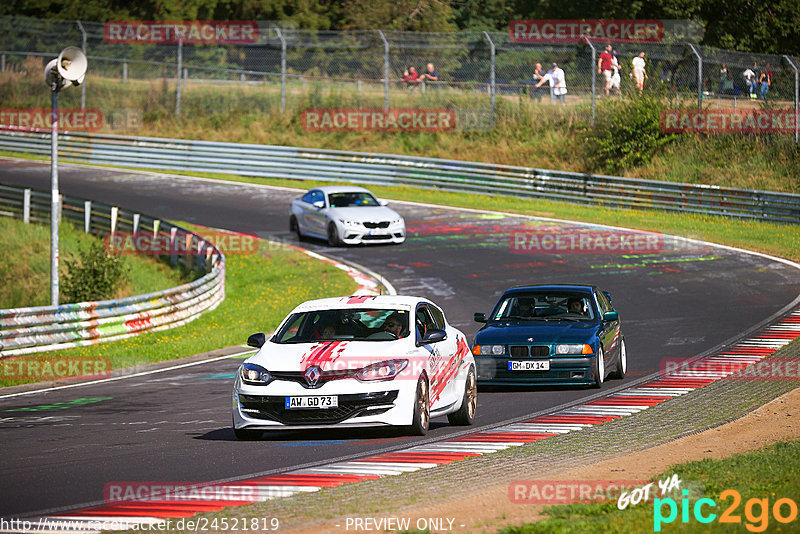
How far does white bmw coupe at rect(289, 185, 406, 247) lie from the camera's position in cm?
2967

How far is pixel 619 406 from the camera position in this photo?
44.3ft

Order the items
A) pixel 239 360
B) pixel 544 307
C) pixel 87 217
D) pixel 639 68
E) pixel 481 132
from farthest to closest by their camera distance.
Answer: pixel 481 132
pixel 639 68
pixel 87 217
pixel 239 360
pixel 544 307

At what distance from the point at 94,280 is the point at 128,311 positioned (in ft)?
15.8

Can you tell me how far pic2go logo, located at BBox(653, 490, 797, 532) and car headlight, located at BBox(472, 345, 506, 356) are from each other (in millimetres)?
7415

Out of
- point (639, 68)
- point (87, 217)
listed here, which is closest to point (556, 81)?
point (639, 68)

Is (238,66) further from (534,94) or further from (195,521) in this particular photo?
(195,521)

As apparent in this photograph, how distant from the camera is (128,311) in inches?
825

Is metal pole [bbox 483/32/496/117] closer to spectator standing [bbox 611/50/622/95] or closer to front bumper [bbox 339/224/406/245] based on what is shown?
spectator standing [bbox 611/50/622/95]

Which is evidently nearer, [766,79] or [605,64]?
[766,79]

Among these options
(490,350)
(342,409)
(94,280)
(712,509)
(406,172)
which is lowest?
(94,280)

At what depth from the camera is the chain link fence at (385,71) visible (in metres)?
36.8

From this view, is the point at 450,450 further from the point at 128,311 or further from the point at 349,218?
the point at 349,218

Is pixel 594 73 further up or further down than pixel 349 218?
further up

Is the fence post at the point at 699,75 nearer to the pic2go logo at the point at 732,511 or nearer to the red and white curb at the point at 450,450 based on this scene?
the red and white curb at the point at 450,450
